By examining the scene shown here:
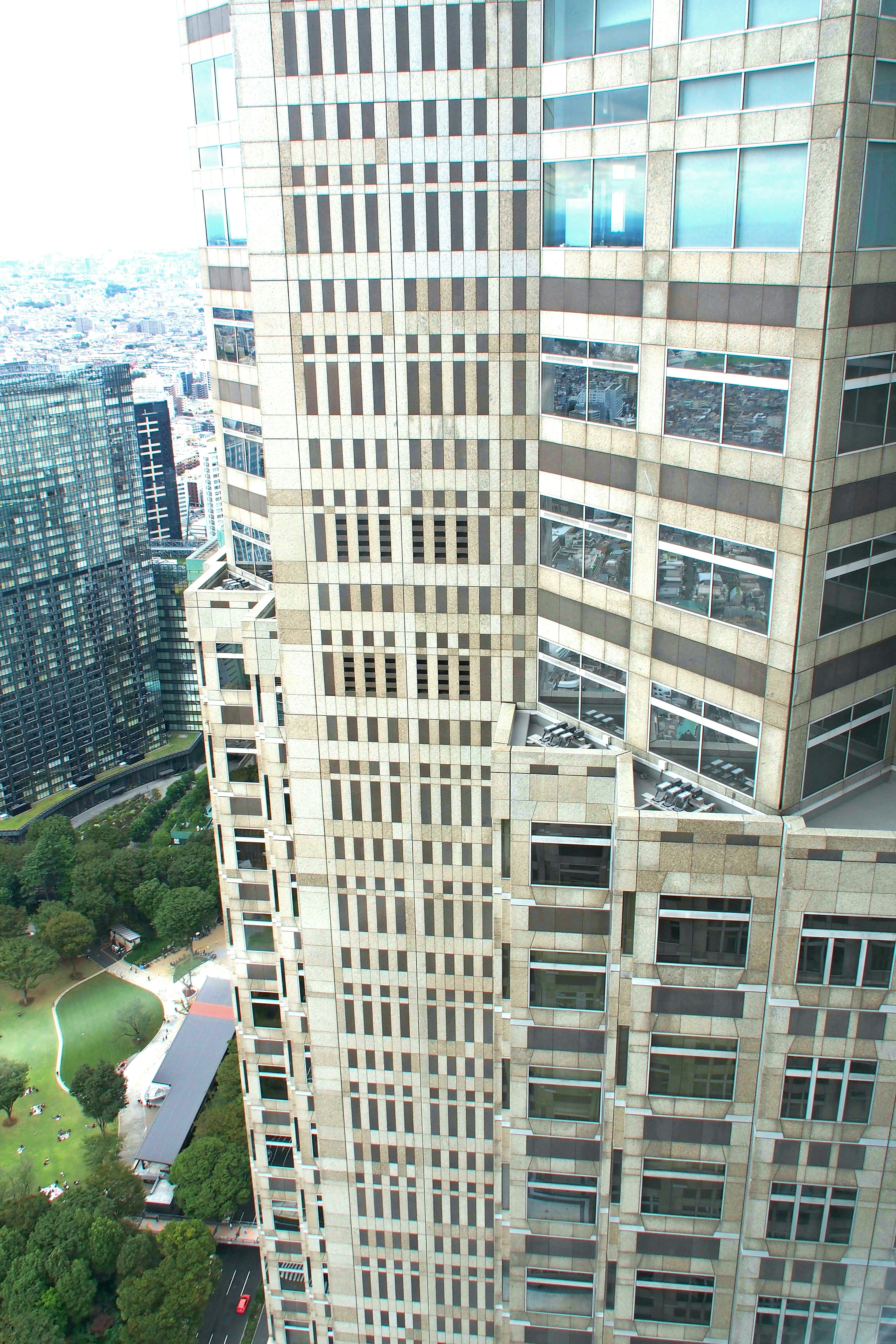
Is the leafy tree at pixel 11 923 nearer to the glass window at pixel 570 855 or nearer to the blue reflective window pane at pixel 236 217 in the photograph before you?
the blue reflective window pane at pixel 236 217

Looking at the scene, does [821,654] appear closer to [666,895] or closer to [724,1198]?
[666,895]

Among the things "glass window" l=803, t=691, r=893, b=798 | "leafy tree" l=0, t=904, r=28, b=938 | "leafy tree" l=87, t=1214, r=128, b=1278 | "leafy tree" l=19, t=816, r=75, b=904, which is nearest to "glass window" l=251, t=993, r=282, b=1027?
"glass window" l=803, t=691, r=893, b=798

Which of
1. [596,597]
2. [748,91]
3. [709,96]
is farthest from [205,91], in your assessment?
[596,597]

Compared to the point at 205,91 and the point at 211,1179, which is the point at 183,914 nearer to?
the point at 211,1179

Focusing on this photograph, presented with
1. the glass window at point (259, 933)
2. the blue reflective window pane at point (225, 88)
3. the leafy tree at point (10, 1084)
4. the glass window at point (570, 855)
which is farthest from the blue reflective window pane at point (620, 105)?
the leafy tree at point (10, 1084)

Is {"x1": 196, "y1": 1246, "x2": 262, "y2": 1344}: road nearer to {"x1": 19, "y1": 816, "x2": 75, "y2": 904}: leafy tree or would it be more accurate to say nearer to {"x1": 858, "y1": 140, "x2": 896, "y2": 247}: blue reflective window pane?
{"x1": 19, "y1": 816, "x2": 75, "y2": 904}: leafy tree

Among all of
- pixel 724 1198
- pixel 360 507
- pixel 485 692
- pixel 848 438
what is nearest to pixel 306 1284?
pixel 724 1198

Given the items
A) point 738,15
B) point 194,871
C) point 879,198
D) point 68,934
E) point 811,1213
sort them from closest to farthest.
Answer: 1. point 879,198
2. point 738,15
3. point 811,1213
4. point 68,934
5. point 194,871
